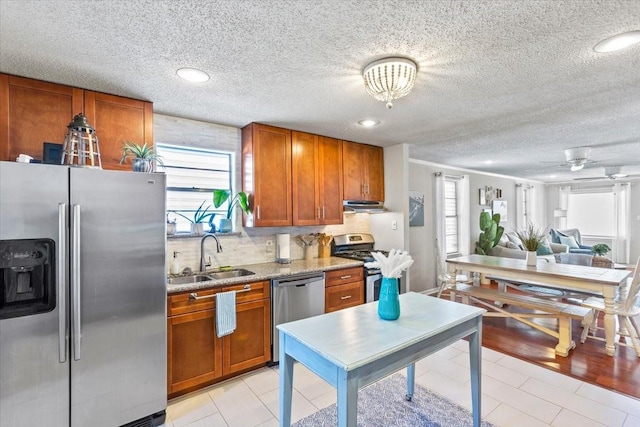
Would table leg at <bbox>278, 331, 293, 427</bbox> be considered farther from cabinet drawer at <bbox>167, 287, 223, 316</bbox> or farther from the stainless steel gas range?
the stainless steel gas range

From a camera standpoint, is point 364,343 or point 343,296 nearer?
point 364,343

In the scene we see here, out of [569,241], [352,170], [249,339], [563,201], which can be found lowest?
[249,339]

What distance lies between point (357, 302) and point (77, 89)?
310 cm

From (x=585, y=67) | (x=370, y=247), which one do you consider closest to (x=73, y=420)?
(x=370, y=247)

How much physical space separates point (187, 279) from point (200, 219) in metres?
0.61

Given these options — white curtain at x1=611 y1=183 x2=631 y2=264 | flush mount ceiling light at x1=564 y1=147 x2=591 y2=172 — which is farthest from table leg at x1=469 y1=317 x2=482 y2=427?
white curtain at x1=611 y1=183 x2=631 y2=264

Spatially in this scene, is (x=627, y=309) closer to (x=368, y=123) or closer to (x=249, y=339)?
(x=368, y=123)

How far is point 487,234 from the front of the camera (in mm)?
6031

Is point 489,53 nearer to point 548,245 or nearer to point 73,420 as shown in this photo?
point 73,420

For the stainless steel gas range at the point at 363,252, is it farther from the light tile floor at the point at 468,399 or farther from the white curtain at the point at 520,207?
the white curtain at the point at 520,207

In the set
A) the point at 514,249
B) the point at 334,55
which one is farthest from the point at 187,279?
the point at 514,249

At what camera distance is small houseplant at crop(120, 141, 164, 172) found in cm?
220

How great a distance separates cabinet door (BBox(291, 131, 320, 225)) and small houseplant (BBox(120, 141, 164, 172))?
1451mm

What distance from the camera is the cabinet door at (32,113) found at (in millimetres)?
1982
